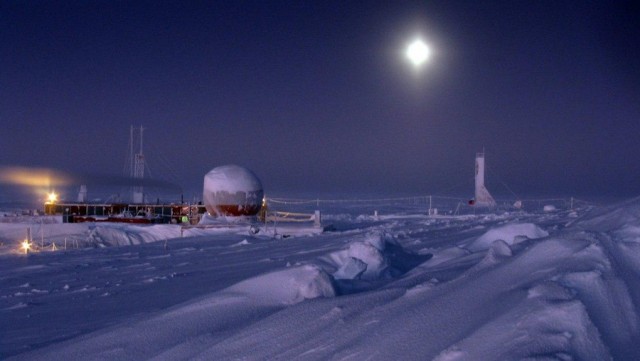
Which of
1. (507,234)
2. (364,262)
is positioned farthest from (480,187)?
(364,262)

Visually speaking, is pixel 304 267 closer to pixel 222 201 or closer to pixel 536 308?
pixel 536 308

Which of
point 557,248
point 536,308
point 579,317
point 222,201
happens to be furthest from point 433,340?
point 222,201

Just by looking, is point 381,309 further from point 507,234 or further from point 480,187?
point 480,187

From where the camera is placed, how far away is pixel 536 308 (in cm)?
290

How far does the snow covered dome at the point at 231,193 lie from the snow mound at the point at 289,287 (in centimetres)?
2227

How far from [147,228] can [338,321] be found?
2432 centimetres

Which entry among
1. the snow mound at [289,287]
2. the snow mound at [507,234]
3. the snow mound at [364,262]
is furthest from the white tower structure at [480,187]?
the snow mound at [289,287]

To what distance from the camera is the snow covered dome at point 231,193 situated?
27625mm

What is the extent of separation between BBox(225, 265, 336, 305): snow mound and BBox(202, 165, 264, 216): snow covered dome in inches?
877

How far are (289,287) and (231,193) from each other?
22.6m

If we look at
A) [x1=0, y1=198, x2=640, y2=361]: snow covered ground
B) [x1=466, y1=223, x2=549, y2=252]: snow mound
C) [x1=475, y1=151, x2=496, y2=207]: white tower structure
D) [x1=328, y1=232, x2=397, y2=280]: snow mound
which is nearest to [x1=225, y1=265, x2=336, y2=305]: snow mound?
[x1=0, y1=198, x2=640, y2=361]: snow covered ground

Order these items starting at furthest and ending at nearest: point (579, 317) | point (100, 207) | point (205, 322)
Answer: point (100, 207) < point (205, 322) < point (579, 317)

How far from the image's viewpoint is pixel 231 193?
90.6 feet

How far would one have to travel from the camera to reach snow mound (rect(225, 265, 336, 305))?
5211 millimetres
